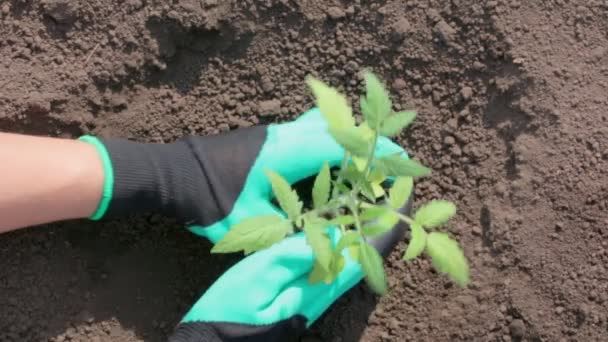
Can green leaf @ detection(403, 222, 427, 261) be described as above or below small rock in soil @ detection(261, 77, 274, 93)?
below

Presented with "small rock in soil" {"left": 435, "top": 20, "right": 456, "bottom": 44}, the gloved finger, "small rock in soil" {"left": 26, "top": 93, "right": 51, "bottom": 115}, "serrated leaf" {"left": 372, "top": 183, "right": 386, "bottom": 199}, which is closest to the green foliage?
"serrated leaf" {"left": 372, "top": 183, "right": 386, "bottom": 199}

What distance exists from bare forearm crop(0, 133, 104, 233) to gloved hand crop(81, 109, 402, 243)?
0.06 meters

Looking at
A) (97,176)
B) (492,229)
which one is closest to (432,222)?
(492,229)

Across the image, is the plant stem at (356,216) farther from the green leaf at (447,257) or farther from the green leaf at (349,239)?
the green leaf at (447,257)

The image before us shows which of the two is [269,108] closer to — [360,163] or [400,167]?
[360,163]

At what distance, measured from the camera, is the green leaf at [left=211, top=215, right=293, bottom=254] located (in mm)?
1242

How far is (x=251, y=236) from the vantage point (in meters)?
1.25

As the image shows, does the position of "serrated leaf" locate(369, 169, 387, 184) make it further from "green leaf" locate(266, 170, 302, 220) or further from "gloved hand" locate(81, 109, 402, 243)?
"green leaf" locate(266, 170, 302, 220)

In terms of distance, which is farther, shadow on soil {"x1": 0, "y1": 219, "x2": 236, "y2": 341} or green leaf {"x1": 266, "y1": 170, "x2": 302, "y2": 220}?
shadow on soil {"x1": 0, "y1": 219, "x2": 236, "y2": 341}

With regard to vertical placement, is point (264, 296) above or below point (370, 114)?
below

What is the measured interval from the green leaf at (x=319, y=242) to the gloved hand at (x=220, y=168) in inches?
14.4

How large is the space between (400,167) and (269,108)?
1.82 feet

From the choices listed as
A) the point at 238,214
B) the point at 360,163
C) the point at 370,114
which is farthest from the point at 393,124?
the point at 238,214

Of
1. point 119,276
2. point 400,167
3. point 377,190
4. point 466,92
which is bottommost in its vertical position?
point 119,276
